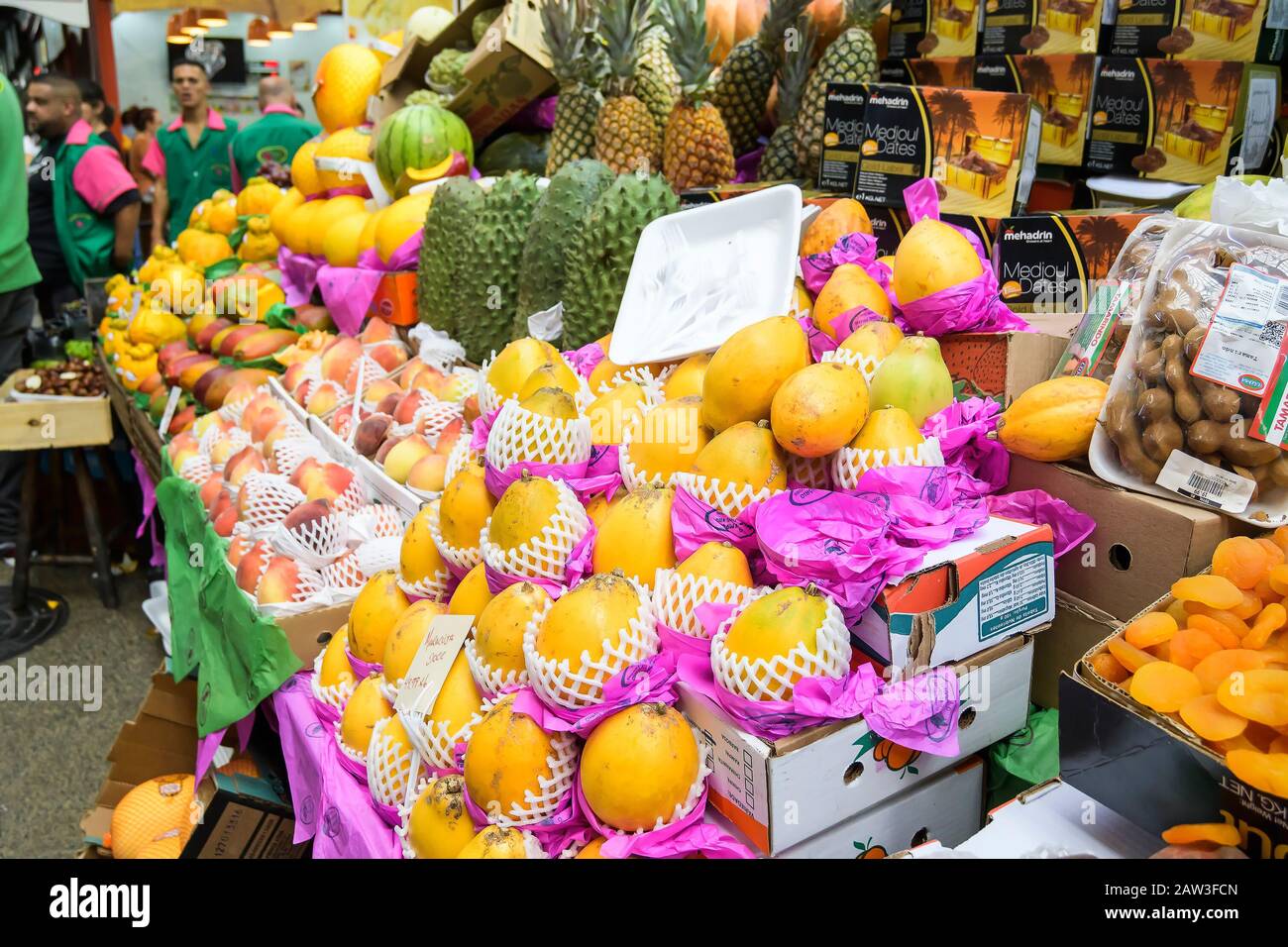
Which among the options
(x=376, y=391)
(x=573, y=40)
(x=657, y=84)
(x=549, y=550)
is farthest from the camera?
(x=657, y=84)

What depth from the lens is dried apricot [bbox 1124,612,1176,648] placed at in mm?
1188

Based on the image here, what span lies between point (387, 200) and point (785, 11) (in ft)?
5.82

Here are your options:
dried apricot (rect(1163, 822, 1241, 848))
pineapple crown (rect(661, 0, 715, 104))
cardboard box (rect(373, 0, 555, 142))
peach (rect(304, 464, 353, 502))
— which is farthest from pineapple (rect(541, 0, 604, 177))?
dried apricot (rect(1163, 822, 1241, 848))

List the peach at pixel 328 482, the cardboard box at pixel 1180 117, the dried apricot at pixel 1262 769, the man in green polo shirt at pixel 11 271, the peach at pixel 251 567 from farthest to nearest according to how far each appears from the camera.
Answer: the man in green polo shirt at pixel 11 271, the peach at pixel 328 482, the cardboard box at pixel 1180 117, the peach at pixel 251 567, the dried apricot at pixel 1262 769

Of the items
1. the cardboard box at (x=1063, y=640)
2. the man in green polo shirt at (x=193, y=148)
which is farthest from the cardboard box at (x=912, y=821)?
the man in green polo shirt at (x=193, y=148)

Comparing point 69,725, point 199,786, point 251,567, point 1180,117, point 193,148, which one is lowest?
point 69,725

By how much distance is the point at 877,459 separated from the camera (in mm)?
1435

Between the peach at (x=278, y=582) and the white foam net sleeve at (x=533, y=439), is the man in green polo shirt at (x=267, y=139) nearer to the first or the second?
the peach at (x=278, y=582)

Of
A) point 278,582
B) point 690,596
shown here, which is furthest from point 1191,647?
point 278,582

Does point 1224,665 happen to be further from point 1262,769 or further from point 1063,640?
point 1063,640

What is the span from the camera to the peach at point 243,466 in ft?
8.99

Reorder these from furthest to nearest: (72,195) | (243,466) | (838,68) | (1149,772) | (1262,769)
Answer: (72,195) < (838,68) < (243,466) < (1149,772) < (1262,769)

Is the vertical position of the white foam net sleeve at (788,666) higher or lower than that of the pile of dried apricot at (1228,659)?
lower

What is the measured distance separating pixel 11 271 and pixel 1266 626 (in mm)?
5577
